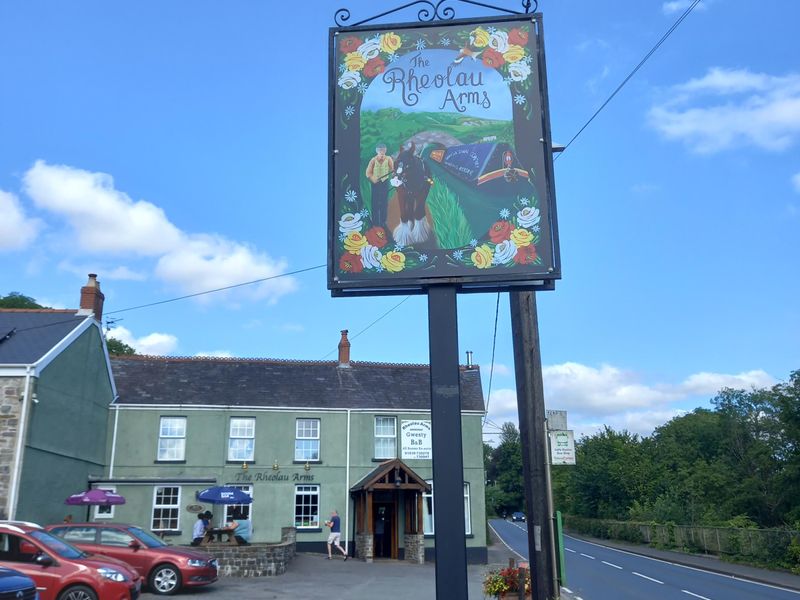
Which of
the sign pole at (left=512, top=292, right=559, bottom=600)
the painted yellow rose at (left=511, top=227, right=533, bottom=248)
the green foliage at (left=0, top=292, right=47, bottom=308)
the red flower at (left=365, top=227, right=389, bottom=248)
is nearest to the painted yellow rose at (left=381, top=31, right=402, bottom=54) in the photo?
the red flower at (left=365, top=227, right=389, bottom=248)

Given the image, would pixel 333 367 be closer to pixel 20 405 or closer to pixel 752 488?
pixel 20 405

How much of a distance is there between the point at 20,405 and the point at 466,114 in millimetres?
18700

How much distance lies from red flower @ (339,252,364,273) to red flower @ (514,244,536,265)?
72.1 inches

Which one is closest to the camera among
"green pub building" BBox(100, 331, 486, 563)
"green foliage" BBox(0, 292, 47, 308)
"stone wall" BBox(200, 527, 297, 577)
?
"stone wall" BBox(200, 527, 297, 577)

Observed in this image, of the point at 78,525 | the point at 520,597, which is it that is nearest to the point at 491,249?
the point at 520,597

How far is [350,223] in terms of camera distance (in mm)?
8781

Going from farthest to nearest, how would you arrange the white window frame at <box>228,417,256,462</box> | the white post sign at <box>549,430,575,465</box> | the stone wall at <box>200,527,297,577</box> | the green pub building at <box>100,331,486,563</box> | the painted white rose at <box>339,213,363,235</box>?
the white window frame at <box>228,417,256,462</box> < the green pub building at <box>100,331,486,563</box> < the stone wall at <box>200,527,297,577</box> < the white post sign at <box>549,430,575,465</box> < the painted white rose at <box>339,213,363,235</box>

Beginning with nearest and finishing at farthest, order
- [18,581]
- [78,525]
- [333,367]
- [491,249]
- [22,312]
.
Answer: [491,249] < [18,581] < [78,525] < [22,312] < [333,367]

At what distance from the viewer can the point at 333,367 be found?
111 feet

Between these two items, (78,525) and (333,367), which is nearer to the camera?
(78,525)

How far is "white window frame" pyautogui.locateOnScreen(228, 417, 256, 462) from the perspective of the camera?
29875 millimetres

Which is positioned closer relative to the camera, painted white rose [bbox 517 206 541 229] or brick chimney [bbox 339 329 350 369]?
painted white rose [bbox 517 206 541 229]

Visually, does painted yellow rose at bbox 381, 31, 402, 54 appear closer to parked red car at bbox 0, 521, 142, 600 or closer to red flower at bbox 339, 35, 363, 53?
red flower at bbox 339, 35, 363, 53

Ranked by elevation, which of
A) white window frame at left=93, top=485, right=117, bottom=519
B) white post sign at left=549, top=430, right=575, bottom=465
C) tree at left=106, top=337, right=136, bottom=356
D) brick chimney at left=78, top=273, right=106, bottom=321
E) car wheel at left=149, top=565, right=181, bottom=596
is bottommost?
car wheel at left=149, top=565, right=181, bottom=596
